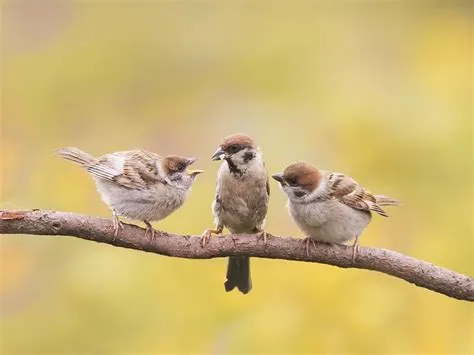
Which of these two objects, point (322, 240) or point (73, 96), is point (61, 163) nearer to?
point (73, 96)

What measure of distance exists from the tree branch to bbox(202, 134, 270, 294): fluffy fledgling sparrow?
56cm

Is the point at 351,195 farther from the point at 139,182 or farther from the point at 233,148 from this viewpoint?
the point at 139,182

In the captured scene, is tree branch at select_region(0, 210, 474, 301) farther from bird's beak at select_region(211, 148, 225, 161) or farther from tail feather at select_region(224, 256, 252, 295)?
tail feather at select_region(224, 256, 252, 295)

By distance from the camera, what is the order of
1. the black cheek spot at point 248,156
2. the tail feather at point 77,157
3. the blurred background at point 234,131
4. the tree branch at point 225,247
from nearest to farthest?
the tree branch at point 225,247 < the tail feather at point 77,157 < the black cheek spot at point 248,156 < the blurred background at point 234,131

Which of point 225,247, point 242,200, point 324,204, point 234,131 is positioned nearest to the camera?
point 225,247

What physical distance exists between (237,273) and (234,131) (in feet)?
6.58

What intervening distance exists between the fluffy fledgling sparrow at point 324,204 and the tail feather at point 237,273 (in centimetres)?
45

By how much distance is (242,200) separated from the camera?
4.34 metres

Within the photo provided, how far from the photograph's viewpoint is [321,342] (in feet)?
16.3

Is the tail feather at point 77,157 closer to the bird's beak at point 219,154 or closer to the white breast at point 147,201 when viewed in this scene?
the white breast at point 147,201

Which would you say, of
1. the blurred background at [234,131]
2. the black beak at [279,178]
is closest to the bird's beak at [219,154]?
the black beak at [279,178]

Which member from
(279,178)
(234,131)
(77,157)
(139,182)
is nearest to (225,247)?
(279,178)

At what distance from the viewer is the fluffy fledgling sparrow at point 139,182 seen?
3986mm

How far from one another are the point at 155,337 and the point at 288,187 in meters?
1.68
